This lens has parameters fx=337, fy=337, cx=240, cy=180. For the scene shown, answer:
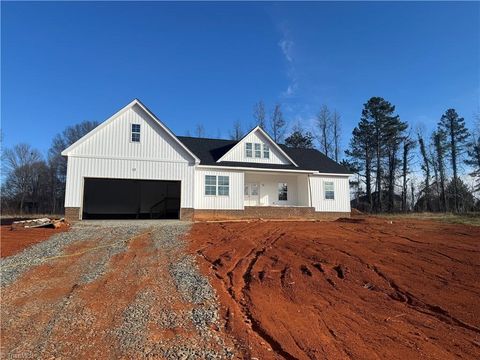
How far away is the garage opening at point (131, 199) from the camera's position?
83.4 feet

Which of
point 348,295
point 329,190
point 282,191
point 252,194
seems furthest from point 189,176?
point 348,295

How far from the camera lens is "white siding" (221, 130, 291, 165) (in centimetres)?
2236

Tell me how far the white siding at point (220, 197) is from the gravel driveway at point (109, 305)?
9.42 metres

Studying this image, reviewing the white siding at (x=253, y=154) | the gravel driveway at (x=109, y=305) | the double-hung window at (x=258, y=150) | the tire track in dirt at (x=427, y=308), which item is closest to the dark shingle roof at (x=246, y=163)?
the white siding at (x=253, y=154)

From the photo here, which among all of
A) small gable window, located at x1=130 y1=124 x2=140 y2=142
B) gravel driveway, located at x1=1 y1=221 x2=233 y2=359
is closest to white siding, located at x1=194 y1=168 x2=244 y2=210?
small gable window, located at x1=130 y1=124 x2=140 y2=142

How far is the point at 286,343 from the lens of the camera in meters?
4.68

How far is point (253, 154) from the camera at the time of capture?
22922 millimetres

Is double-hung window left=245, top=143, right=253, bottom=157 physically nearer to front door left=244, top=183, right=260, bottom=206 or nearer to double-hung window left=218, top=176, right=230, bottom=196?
front door left=244, top=183, right=260, bottom=206

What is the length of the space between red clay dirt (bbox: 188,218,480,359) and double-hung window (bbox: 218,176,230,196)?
8.71 meters

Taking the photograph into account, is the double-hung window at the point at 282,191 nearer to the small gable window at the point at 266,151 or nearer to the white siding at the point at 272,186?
the white siding at the point at 272,186

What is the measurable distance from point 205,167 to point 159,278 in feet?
43.8

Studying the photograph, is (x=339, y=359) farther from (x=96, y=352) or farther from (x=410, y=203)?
(x=410, y=203)

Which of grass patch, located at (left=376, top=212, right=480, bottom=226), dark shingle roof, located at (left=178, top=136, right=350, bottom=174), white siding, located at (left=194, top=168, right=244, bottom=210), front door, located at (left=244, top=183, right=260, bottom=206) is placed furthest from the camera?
front door, located at (left=244, top=183, right=260, bottom=206)

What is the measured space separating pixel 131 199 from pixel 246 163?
9.94 meters
